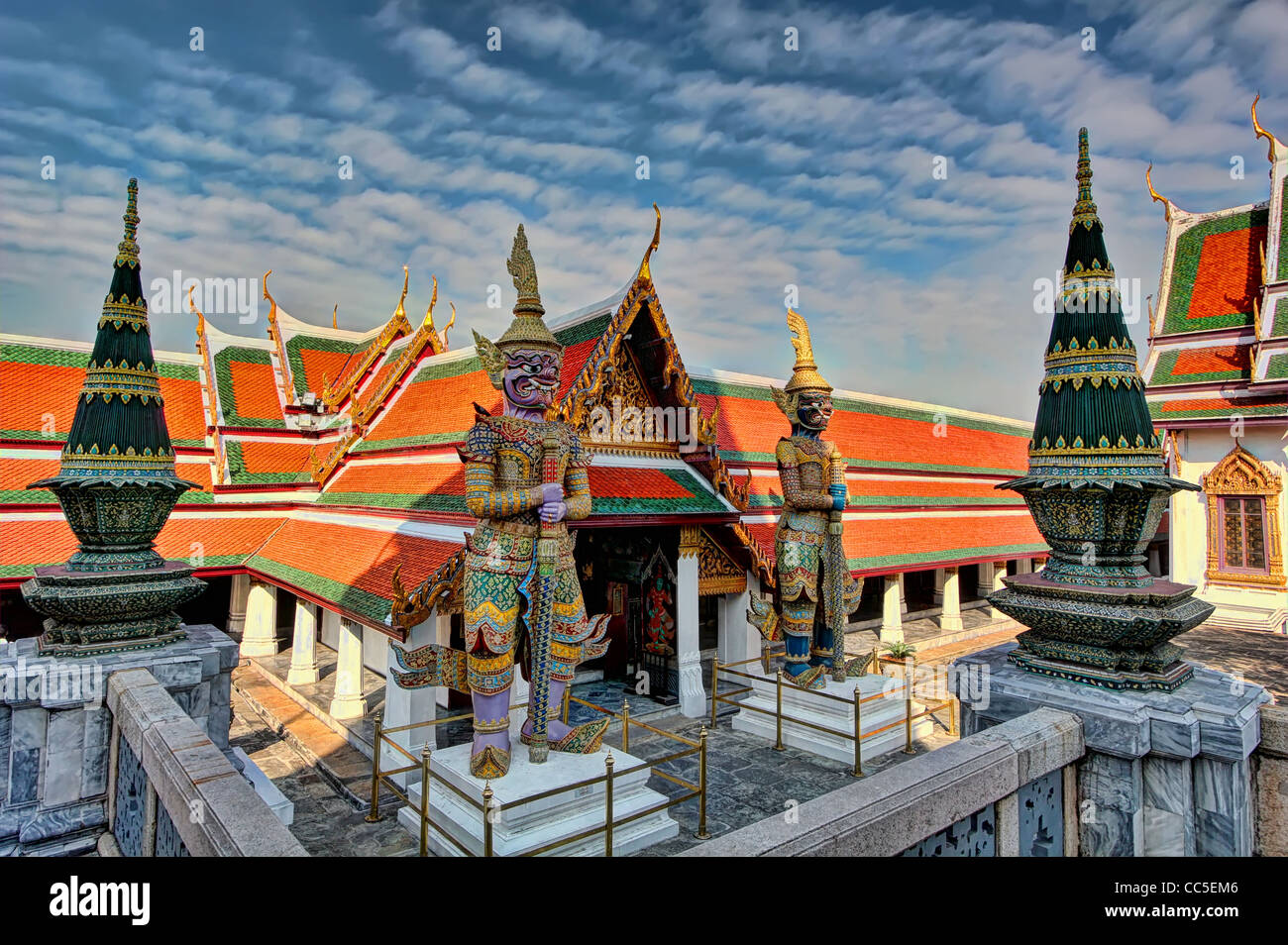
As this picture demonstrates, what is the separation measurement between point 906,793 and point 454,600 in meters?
6.90

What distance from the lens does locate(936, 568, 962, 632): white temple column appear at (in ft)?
64.8

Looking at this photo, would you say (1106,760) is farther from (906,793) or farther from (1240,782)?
(906,793)

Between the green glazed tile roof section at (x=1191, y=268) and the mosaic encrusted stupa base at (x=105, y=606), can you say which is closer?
the mosaic encrusted stupa base at (x=105, y=606)

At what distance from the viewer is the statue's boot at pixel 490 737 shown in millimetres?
6270

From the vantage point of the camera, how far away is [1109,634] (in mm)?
4617

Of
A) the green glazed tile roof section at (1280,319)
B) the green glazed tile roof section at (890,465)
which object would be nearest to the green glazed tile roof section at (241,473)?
the green glazed tile roof section at (890,465)

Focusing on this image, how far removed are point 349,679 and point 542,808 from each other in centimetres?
719

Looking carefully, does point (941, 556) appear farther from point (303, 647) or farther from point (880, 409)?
point (303, 647)

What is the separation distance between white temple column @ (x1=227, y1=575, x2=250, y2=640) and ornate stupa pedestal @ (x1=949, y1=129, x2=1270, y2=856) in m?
17.8

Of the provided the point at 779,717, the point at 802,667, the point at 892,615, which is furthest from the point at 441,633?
the point at 892,615

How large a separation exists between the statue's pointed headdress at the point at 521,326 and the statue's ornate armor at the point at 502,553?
710 millimetres

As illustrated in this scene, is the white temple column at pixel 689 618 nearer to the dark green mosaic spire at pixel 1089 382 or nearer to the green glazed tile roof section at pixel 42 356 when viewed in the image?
the dark green mosaic spire at pixel 1089 382
